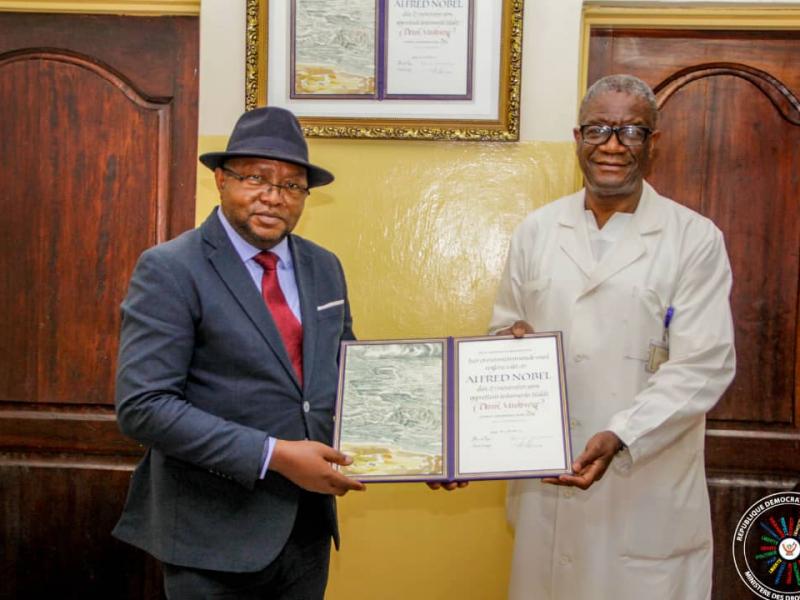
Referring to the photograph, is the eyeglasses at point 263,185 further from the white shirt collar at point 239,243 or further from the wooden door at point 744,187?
the wooden door at point 744,187

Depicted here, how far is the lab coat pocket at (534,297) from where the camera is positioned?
2088 mm

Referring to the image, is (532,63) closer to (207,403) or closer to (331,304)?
(331,304)

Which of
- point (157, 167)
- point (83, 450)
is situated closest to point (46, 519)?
point (83, 450)

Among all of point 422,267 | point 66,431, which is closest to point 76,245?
point 66,431

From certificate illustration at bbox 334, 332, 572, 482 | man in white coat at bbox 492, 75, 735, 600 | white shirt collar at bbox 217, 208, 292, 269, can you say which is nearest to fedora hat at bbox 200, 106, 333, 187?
white shirt collar at bbox 217, 208, 292, 269

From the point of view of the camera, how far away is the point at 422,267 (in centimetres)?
258

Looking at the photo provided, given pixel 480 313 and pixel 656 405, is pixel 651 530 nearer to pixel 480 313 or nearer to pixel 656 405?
pixel 656 405

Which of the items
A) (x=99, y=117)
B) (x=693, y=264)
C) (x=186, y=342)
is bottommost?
(x=186, y=342)

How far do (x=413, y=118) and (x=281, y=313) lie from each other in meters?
1.03

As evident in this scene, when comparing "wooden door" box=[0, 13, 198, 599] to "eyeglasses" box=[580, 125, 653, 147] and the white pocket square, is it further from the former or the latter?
"eyeglasses" box=[580, 125, 653, 147]

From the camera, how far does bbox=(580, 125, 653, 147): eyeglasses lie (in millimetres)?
1970

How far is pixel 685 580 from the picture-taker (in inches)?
80.0

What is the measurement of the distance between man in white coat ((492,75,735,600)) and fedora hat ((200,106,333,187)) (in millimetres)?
699

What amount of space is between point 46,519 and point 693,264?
2.43 m
